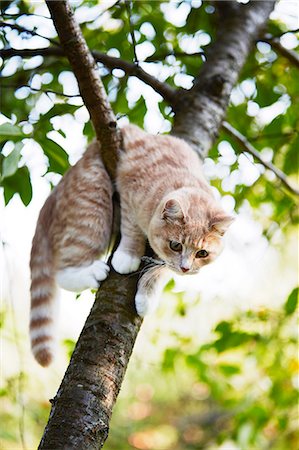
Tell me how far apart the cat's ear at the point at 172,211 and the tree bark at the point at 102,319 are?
24 cm

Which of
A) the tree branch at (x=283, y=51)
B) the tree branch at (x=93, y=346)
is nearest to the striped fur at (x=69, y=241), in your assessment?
the tree branch at (x=93, y=346)

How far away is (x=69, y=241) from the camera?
6.53 feet

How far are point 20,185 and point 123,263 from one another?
1.18ft

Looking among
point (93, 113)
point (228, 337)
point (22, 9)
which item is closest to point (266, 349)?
point (228, 337)

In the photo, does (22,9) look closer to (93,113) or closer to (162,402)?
(93,113)

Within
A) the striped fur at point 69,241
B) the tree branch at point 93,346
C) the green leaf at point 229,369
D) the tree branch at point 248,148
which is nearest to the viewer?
the tree branch at point 93,346

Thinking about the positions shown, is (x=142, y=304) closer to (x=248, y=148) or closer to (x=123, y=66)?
(x=123, y=66)

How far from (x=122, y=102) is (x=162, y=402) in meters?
3.37

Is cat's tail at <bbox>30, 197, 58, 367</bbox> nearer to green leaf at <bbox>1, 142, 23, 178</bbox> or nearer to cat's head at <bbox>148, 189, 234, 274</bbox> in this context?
cat's head at <bbox>148, 189, 234, 274</bbox>

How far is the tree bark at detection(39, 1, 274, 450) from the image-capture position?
1134 mm

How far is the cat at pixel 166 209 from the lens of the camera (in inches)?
72.6

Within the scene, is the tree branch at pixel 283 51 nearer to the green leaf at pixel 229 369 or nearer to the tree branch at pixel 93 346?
the tree branch at pixel 93 346

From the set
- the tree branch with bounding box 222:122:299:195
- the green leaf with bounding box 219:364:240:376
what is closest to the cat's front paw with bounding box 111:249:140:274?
the tree branch with bounding box 222:122:299:195

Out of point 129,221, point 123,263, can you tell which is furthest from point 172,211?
point 123,263
